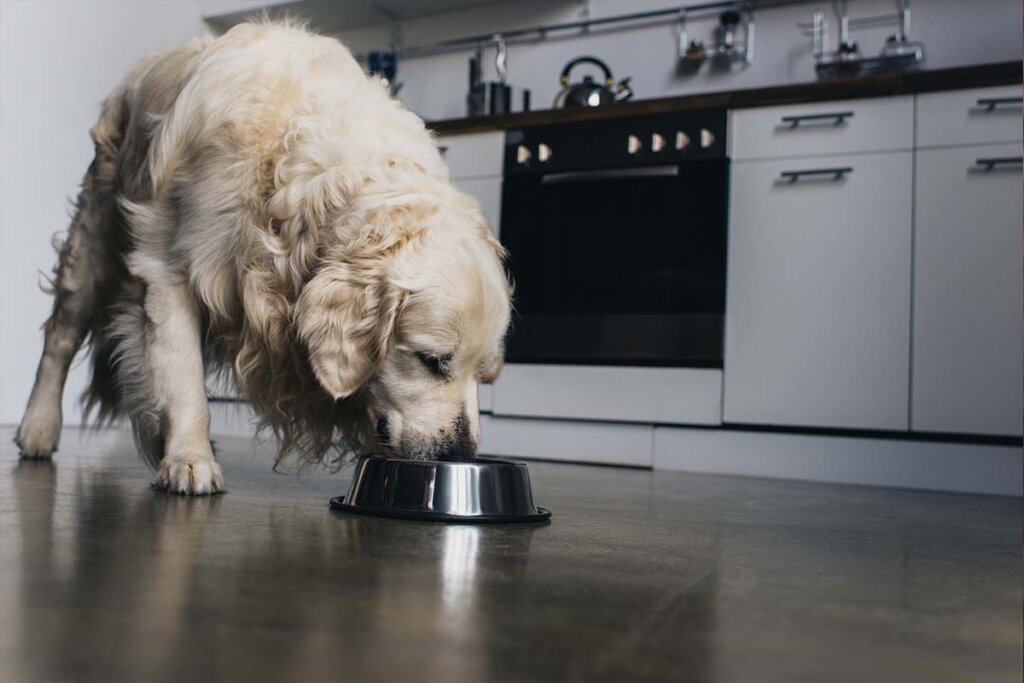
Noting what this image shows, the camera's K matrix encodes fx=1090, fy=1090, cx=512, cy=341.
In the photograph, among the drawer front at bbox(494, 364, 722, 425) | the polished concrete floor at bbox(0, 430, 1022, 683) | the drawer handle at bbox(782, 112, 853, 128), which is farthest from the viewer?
the drawer front at bbox(494, 364, 722, 425)

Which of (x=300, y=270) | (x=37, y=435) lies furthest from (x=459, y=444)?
(x=37, y=435)

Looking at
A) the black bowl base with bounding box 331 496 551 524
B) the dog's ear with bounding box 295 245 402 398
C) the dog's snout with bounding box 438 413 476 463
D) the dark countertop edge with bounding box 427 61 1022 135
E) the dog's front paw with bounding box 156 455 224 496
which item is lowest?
the black bowl base with bounding box 331 496 551 524

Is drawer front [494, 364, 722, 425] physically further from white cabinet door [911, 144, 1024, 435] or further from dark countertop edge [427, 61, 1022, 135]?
dark countertop edge [427, 61, 1022, 135]

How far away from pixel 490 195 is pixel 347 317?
268cm

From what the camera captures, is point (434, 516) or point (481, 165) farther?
point (481, 165)

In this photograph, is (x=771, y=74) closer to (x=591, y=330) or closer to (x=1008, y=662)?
(x=591, y=330)

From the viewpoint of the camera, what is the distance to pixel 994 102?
372cm

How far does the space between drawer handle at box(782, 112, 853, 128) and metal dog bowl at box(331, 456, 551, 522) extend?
8.20ft

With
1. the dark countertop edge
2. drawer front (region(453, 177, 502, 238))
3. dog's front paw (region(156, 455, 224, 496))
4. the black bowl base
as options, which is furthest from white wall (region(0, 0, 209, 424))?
the black bowl base

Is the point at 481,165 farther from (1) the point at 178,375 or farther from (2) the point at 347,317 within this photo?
(2) the point at 347,317

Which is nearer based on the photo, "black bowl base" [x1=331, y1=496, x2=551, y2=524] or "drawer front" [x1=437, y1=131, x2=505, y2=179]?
"black bowl base" [x1=331, y1=496, x2=551, y2=524]

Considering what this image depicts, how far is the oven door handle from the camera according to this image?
425 cm

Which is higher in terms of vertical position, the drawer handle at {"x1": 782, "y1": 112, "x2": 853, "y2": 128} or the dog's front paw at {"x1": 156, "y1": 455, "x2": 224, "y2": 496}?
the drawer handle at {"x1": 782, "y1": 112, "x2": 853, "y2": 128}

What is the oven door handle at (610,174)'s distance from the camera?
4250 mm
